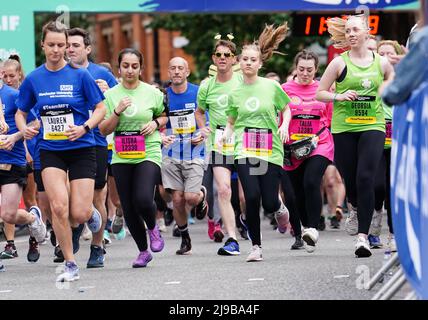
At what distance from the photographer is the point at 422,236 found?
6.63 m

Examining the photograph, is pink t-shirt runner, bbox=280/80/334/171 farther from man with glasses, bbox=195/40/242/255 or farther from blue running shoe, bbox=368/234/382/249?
blue running shoe, bbox=368/234/382/249

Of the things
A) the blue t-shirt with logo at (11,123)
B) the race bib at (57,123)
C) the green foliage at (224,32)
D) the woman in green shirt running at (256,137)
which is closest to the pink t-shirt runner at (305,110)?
the woman in green shirt running at (256,137)

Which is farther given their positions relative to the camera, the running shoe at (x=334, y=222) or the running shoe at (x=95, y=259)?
the running shoe at (x=334, y=222)

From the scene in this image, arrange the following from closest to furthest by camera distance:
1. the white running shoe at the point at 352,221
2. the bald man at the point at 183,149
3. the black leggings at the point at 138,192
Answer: the black leggings at the point at 138,192, the white running shoe at the point at 352,221, the bald man at the point at 183,149

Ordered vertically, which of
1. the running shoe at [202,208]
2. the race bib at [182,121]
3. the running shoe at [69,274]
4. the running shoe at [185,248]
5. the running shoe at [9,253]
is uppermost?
the race bib at [182,121]

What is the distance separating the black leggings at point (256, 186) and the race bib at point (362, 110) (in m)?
0.82

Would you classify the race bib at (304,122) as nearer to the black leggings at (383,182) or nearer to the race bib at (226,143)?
the race bib at (226,143)

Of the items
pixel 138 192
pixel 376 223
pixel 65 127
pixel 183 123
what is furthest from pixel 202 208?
pixel 65 127

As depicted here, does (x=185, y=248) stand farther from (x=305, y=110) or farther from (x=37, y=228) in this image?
(x=305, y=110)

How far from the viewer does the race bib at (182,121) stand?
45.5ft

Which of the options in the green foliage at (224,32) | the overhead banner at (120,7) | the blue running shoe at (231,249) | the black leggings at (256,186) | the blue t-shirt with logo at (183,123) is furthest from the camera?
the green foliage at (224,32)

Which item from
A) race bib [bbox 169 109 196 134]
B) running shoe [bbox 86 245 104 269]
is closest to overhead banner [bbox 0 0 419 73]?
race bib [bbox 169 109 196 134]

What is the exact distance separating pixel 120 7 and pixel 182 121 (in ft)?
19.4
